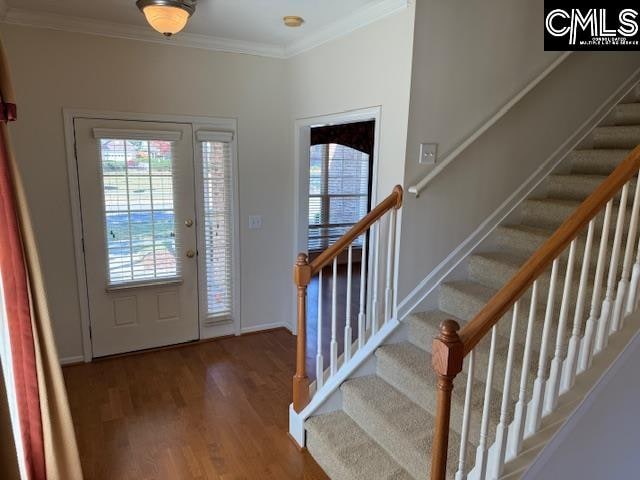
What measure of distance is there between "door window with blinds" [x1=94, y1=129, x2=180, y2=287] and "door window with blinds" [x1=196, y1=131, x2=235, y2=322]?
0.27 meters

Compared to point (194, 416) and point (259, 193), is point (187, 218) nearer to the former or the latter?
point (259, 193)

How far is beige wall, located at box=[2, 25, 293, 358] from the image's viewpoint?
319 centimetres

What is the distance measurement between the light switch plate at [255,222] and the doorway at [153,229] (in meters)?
0.17

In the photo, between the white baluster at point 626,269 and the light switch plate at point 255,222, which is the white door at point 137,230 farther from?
the white baluster at point 626,269

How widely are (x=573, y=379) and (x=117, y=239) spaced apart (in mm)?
3211

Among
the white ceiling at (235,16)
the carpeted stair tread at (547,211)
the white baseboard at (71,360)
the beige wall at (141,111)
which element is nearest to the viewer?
the white ceiling at (235,16)

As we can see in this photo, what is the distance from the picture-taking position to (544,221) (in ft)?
9.90

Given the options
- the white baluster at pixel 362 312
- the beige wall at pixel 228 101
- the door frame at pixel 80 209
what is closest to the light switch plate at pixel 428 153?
the beige wall at pixel 228 101

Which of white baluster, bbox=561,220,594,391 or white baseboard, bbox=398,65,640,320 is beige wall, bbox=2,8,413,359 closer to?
white baseboard, bbox=398,65,640,320

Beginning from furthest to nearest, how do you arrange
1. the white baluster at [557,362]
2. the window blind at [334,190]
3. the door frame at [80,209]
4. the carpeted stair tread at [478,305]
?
the window blind at [334,190]
the door frame at [80,209]
the carpeted stair tread at [478,305]
the white baluster at [557,362]

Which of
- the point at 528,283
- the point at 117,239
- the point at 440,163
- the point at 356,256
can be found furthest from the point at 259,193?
the point at 356,256

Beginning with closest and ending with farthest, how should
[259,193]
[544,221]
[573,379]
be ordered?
[573,379]
[544,221]
[259,193]

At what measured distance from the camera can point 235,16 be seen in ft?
10.0

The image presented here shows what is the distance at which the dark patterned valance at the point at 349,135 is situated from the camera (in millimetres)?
6434
